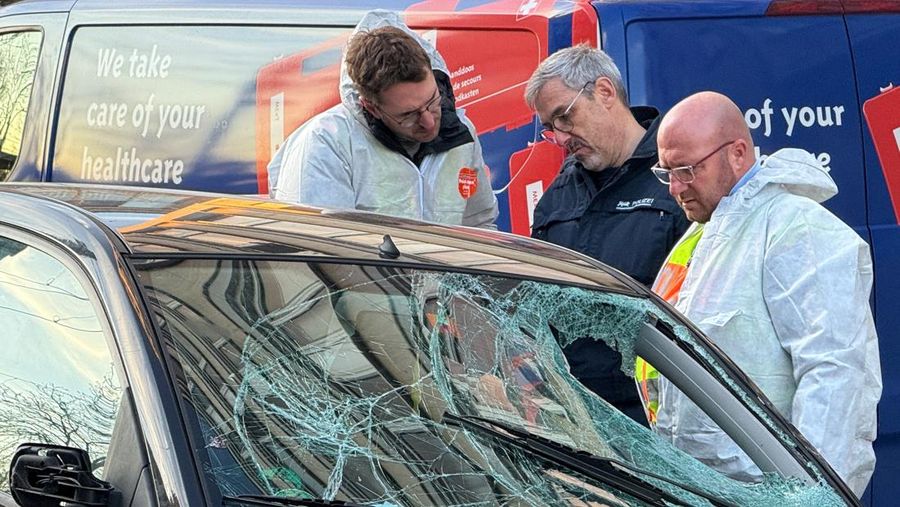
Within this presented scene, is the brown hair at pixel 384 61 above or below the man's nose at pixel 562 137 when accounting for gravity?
above

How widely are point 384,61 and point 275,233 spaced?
1408 millimetres

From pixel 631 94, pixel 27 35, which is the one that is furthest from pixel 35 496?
pixel 27 35

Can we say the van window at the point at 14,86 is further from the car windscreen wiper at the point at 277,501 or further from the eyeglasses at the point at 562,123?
the car windscreen wiper at the point at 277,501

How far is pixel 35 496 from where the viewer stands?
2.15 m

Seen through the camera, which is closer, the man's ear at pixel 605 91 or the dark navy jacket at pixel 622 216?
the dark navy jacket at pixel 622 216

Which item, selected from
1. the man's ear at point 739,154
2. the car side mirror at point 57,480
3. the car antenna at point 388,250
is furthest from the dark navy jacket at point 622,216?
the car side mirror at point 57,480

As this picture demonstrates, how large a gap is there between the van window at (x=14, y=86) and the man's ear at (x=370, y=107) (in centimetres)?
188

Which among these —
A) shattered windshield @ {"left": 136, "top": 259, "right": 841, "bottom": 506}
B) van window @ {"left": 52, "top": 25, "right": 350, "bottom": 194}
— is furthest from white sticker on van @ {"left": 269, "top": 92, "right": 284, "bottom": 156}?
shattered windshield @ {"left": 136, "top": 259, "right": 841, "bottom": 506}

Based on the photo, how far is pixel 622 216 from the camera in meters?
4.03

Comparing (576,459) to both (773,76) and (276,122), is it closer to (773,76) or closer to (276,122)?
(773,76)

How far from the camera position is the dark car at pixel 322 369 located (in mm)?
2227

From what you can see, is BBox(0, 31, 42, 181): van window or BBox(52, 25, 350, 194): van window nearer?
BBox(52, 25, 350, 194): van window

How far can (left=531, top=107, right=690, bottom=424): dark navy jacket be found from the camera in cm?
396

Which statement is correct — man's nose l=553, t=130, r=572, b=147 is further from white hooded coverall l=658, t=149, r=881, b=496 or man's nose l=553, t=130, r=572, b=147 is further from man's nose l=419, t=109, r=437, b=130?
white hooded coverall l=658, t=149, r=881, b=496
